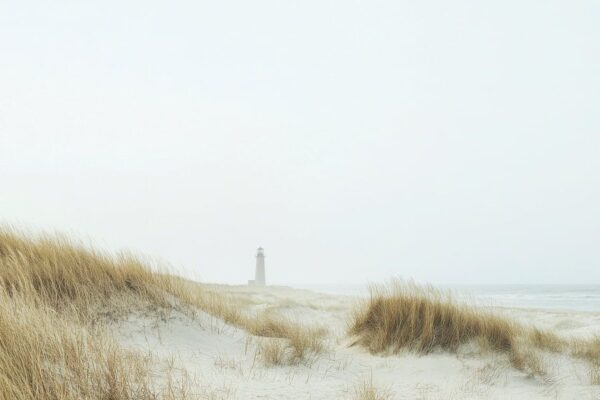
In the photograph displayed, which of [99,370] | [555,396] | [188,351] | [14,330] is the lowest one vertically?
[555,396]

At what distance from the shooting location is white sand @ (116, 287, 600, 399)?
10.6ft

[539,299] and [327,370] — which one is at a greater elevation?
[327,370]

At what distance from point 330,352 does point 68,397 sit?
122 inches

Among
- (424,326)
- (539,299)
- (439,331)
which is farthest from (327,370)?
(539,299)

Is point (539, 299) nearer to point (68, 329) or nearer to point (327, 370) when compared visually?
point (327, 370)

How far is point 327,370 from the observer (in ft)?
13.5

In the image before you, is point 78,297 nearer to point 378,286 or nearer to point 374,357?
point 374,357

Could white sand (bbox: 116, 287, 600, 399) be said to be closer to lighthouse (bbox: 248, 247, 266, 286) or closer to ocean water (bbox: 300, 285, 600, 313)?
ocean water (bbox: 300, 285, 600, 313)

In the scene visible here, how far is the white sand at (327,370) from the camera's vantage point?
323 cm

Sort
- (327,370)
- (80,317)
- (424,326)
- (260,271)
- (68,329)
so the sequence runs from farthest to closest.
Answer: (260,271), (424,326), (327,370), (80,317), (68,329)

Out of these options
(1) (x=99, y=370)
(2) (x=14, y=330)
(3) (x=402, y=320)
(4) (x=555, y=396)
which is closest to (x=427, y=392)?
(4) (x=555, y=396)

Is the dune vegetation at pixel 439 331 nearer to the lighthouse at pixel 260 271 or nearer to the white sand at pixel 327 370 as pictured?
the white sand at pixel 327 370

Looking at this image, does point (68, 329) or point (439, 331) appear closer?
point (68, 329)

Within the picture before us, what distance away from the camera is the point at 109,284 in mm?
4508
